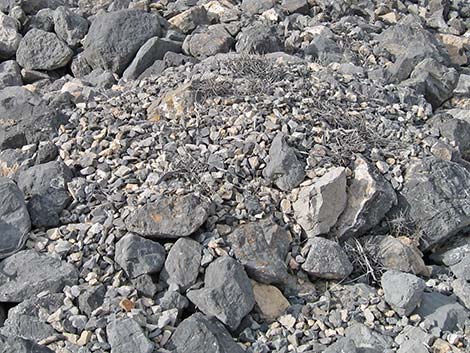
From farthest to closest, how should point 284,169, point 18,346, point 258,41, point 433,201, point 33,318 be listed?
point 258,41
point 433,201
point 284,169
point 33,318
point 18,346

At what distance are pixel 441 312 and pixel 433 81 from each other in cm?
293

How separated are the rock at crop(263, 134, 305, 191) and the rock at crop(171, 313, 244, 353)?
1236mm

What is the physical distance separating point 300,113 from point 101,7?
10.7 ft

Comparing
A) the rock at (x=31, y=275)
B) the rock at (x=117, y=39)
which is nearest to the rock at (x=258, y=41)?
the rock at (x=117, y=39)

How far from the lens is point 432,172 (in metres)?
5.04

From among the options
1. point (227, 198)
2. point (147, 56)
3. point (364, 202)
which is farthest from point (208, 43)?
point (364, 202)

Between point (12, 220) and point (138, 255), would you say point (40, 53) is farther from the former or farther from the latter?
point (138, 255)

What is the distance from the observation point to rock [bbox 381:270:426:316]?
13.7 feet

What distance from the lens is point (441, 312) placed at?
4.20m

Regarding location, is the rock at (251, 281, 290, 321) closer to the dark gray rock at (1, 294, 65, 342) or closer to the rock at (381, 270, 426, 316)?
the rock at (381, 270, 426, 316)

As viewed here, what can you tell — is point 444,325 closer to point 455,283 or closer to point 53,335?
point 455,283

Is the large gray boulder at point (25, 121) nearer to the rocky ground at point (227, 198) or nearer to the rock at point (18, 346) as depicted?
the rocky ground at point (227, 198)

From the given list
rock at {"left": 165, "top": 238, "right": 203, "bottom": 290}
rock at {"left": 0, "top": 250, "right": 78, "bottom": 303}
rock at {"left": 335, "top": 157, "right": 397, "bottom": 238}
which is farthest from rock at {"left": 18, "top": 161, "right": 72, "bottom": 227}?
rock at {"left": 335, "top": 157, "right": 397, "bottom": 238}

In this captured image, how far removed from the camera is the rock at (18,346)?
11.2ft
